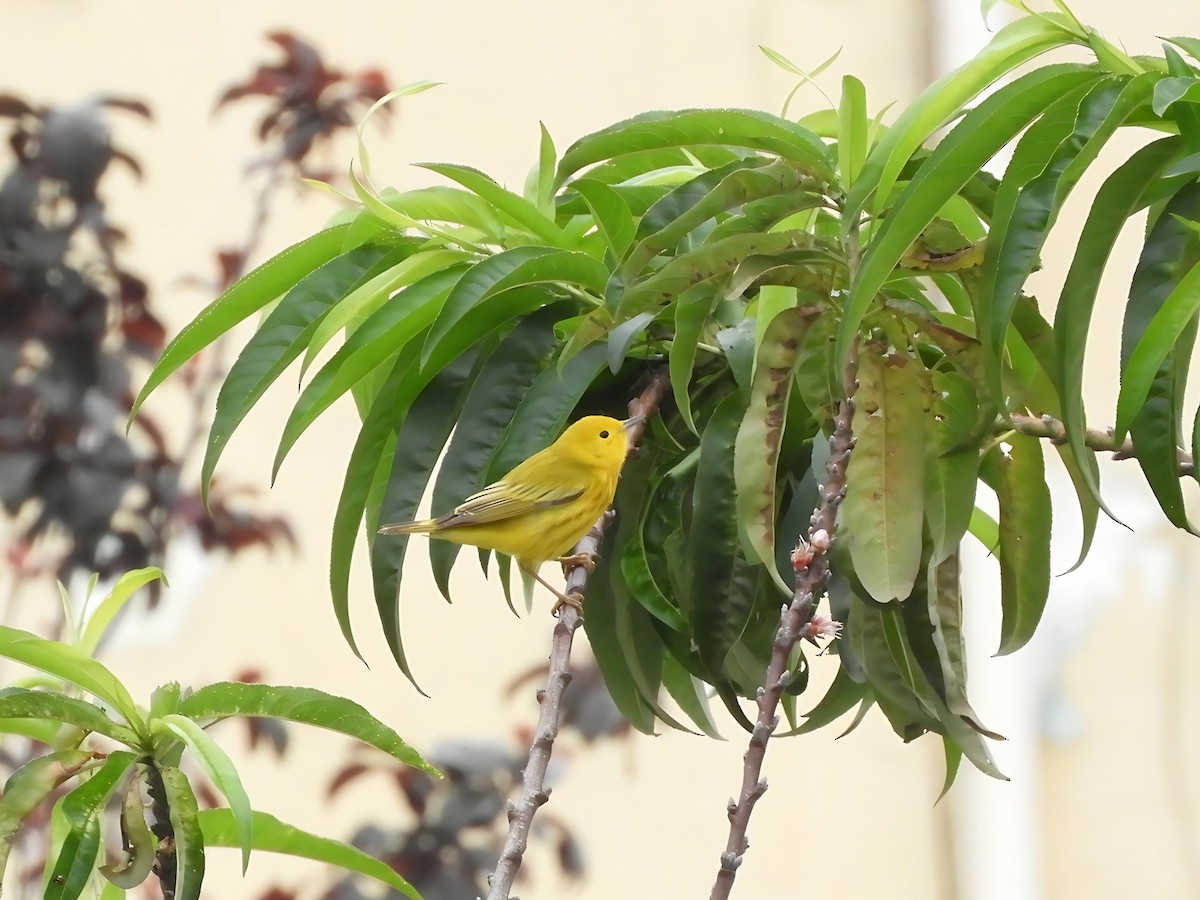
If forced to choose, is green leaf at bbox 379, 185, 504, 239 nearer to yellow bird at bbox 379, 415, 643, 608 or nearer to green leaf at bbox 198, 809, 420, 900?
yellow bird at bbox 379, 415, 643, 608

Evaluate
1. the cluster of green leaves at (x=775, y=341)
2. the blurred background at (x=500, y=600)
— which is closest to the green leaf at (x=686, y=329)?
the cluster of green leaves at (x=775, y=341)

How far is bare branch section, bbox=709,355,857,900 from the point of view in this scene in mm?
365

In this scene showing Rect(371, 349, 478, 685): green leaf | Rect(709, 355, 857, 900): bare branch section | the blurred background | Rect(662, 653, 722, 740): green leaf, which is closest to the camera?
Rect(709, 355, 857, 900): bare branch section

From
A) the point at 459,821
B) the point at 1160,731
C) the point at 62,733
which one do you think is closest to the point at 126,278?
the point at 459,821

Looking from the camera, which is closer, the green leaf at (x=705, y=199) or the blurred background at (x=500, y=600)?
the green leaf at (x=705, y=199)

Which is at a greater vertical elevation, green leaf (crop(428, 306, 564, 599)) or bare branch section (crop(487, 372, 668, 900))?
green leaf (crop(428, 306, 564, 599))

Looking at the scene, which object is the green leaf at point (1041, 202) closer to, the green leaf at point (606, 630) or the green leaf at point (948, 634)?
the green leaf at point (948, 634)

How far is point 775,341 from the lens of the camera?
19.6 inches

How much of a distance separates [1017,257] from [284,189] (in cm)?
141

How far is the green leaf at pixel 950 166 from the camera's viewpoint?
44cm

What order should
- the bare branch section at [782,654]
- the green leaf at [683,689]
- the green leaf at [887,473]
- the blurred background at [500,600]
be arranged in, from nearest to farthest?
1. the bare branch section at [782,654]
2. the green leaf at [887,473]
3. the green leaf at [683,689]
4. the blurred background at [500,600]

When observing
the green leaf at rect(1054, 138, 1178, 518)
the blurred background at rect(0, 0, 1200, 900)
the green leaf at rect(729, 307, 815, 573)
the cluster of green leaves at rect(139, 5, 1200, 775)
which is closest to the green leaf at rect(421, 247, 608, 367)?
the cluster of green leaves at rect(139, 5, 1200, 775)

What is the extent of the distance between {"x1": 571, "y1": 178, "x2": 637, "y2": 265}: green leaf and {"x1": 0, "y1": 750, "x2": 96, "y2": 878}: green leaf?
1.03ft

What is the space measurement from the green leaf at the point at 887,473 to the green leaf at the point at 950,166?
5 cm
